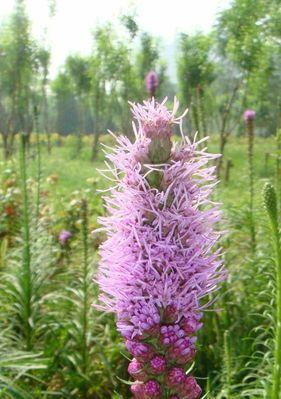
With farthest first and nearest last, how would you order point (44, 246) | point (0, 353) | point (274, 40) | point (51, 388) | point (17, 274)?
point (274, 40)
point (44, 246)
point (17, 274)
point (51, 388)
point (0, 353)

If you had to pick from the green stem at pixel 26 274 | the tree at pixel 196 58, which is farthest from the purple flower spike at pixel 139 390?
the tree at pixel 196 58

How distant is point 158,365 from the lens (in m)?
1.65

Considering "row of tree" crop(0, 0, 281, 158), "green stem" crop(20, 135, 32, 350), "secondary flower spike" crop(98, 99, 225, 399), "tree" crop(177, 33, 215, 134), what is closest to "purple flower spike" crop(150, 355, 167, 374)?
"secondary flower spike" crop(98, 99, 225, 399)

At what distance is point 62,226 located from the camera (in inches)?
275

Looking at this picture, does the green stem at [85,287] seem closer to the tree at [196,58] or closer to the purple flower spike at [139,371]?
the purple flower spike at [139,371]

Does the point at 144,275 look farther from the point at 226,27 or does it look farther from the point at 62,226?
the point at 226,27

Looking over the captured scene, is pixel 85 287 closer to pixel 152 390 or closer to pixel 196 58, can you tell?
pixel 152 390

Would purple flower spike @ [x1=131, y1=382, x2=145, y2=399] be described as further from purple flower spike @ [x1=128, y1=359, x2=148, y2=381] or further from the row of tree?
the row of tree

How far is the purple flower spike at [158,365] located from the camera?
1.65 meters

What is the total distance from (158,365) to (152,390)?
3.3 inches

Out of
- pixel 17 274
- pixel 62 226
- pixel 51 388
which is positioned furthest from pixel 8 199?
pixel 51 388

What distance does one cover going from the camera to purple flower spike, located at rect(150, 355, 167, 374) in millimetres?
1649

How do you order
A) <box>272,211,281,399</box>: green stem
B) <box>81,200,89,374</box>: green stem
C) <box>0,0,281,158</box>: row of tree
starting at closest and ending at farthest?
<box>272,211,281,399</box>: green stem → <box>81,200,89,374</box>: green stem → <box>0,0,281,158</box>: row of tree

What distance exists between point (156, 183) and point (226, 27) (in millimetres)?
16327
